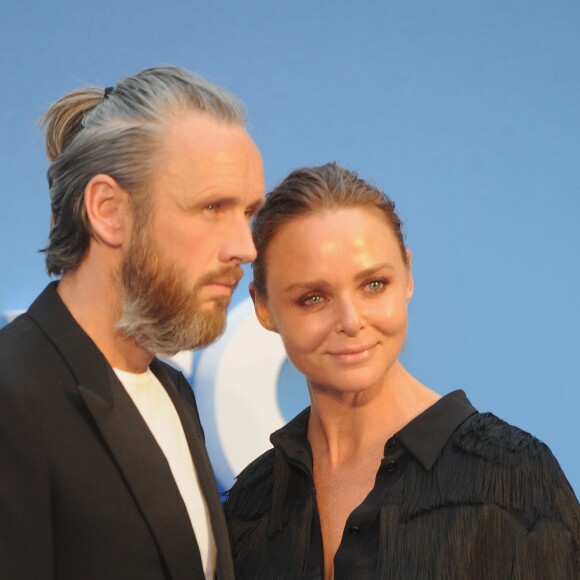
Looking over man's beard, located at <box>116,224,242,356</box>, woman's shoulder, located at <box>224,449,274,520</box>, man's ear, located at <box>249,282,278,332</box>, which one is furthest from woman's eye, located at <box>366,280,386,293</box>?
woman's shoulder, located at <box>224,449,274,520</box>

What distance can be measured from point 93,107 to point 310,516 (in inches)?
34.1

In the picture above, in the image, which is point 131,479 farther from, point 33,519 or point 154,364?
point 154,364

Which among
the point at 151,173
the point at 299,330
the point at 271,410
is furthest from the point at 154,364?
the point at 271,410

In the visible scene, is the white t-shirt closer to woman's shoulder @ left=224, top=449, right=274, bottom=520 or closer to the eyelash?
woman's shoulder @ left=224, top=449, right=274, bottom=520

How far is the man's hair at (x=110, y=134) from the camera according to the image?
1556mm

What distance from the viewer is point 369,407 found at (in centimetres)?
192

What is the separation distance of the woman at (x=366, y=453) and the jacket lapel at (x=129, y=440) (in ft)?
1.18

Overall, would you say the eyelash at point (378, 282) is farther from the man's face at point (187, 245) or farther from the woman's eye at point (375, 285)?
the man's face at point (187, 245)

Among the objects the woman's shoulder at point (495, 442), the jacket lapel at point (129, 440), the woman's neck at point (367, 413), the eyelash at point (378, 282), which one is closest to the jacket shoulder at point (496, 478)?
the woman's shoulder at point (495, 442)

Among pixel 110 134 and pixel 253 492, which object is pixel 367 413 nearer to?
pixel 253 492

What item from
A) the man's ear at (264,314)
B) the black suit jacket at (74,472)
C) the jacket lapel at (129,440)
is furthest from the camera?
the man's ear at (264,314)

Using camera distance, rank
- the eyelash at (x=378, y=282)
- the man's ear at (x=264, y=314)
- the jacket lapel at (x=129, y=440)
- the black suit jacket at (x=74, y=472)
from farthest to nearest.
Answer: the man's ear at (x=264, y=314)
the eyelash at (x=378, y=282)
the jacket lapel at (x=129, y=440)
the black suit jacket at (x=74, y=472)

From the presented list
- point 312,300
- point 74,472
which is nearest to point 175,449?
point 74,472

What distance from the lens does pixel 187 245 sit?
1553 mm
